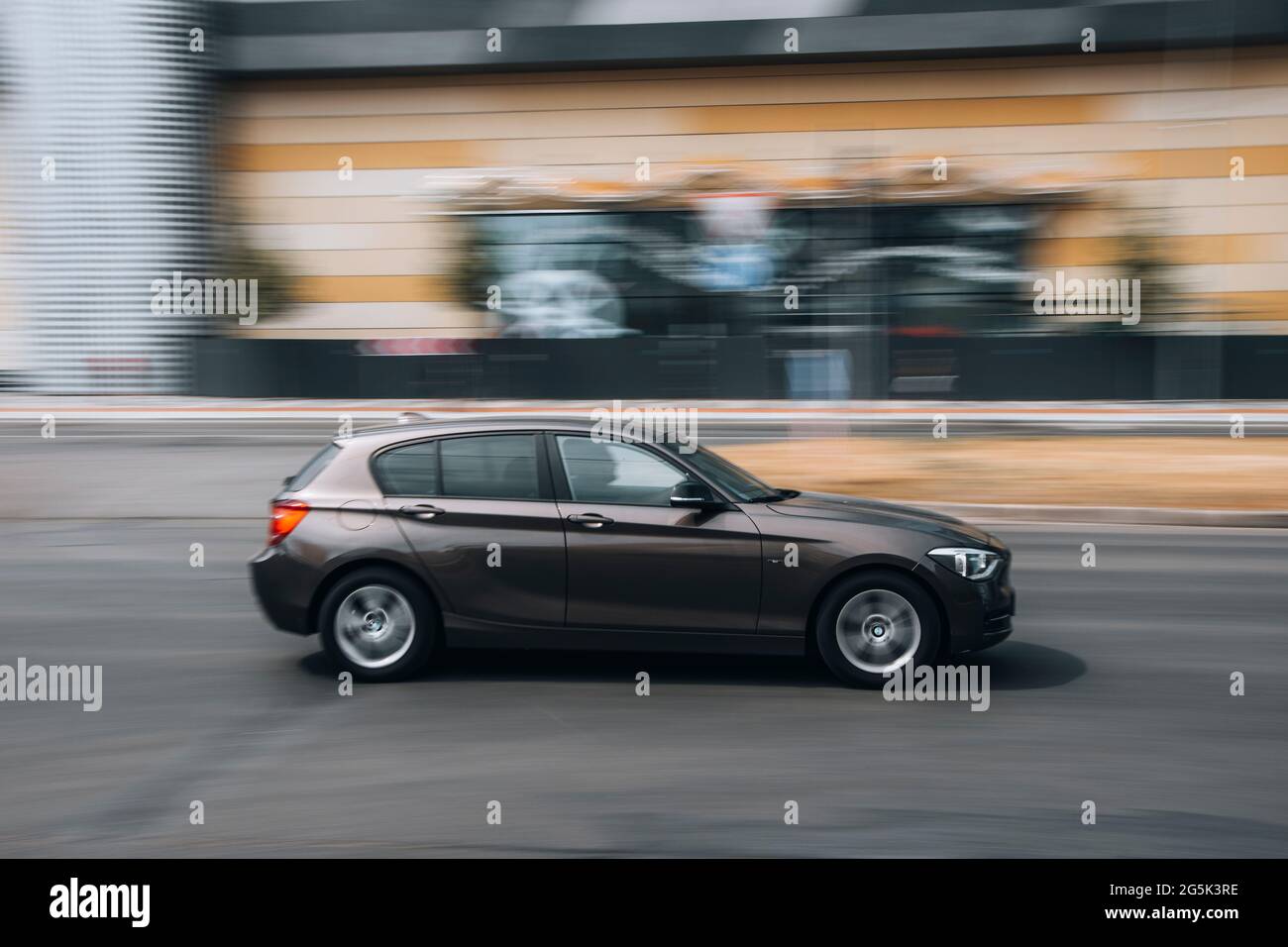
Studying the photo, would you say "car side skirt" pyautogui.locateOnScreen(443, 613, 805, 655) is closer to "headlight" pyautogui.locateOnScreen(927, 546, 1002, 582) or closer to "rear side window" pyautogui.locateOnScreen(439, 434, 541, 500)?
"rear side window" pyautogui.locateOnScreen(439, 434, 541, 500)

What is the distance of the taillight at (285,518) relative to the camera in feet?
24.2

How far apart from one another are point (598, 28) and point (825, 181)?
675 centimetres

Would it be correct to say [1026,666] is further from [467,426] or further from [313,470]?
[313,470]

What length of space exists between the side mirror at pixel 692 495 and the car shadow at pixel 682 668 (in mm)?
857

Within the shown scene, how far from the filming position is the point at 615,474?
733 centimetres

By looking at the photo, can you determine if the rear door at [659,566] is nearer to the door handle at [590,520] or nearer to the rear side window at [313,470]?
the door handle at [590,520]

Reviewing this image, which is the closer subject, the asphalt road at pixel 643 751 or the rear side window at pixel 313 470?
the asphalt road at pixel 643 751

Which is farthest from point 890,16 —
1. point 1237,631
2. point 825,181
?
point 1237,631

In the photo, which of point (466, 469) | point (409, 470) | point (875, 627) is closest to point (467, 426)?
point (466, 469)

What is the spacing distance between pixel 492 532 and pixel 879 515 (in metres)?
1.99

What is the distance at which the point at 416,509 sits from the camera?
7297 mm

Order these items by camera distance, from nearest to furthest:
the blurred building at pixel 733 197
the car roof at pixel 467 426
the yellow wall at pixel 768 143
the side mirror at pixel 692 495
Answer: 1. the side mirror at pixel 692 495
2. the car roof at pixel 467 426
3. the blurred building at pixel 733 197
4. the yellow wall at pixel 768 143

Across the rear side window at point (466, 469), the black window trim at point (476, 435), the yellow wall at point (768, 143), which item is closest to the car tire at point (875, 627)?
the black window trim at point (476, 435)

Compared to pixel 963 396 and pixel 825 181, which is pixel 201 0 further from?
pixel 963 396
